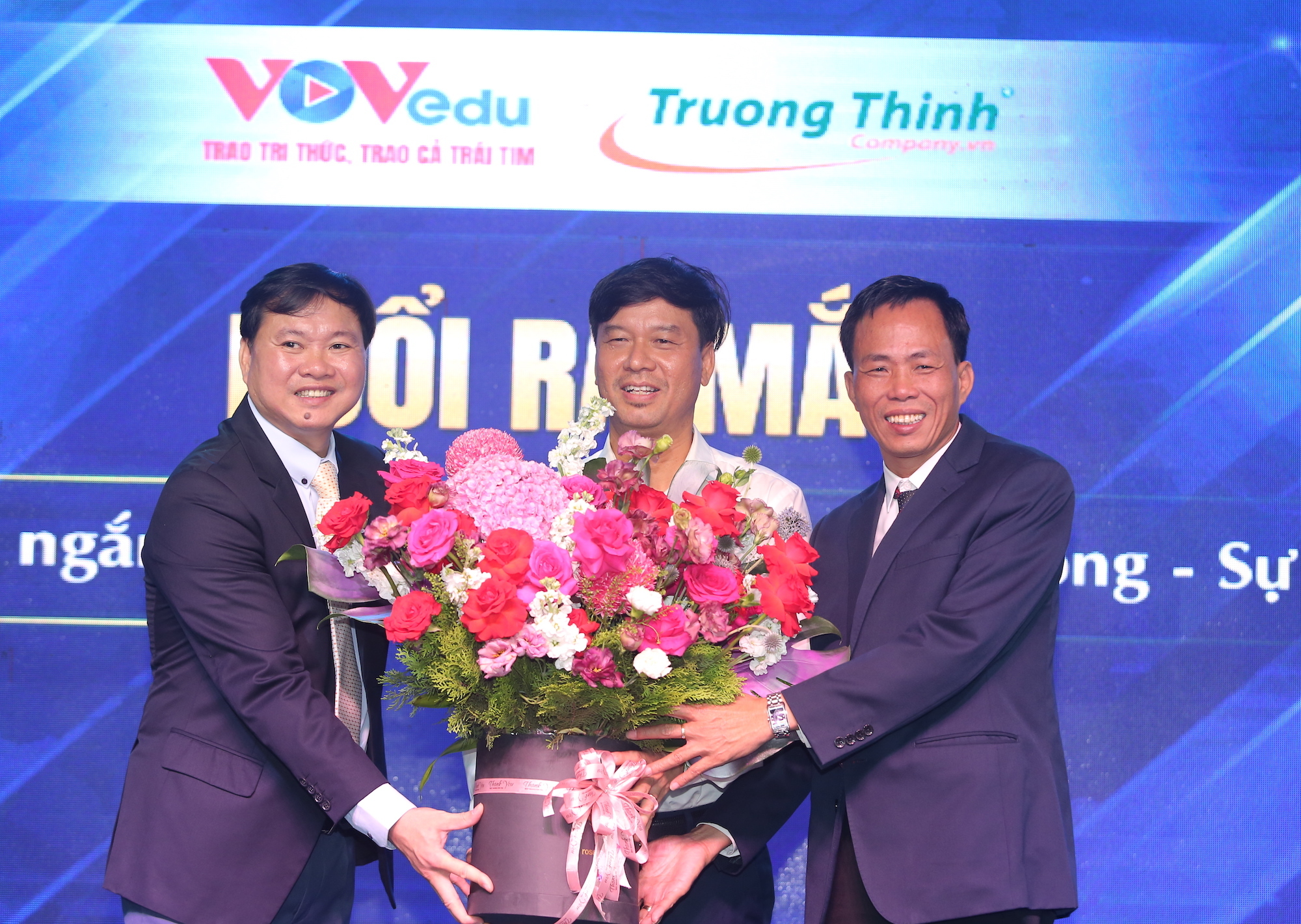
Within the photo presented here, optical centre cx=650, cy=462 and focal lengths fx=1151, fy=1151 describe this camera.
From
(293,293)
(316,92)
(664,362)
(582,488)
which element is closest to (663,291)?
(664,362)

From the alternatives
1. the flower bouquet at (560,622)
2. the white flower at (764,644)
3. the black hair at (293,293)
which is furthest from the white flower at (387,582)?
the black hair at (293,293)

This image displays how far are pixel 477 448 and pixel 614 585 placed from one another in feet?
1.47

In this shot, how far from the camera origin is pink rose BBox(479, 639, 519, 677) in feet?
5.20

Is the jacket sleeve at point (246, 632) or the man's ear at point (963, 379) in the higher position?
the man's ear at point (963, 379)

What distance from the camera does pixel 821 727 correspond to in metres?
1.91

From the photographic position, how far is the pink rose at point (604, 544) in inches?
63.6

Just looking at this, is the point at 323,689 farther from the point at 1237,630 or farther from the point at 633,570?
the point at 1237,630

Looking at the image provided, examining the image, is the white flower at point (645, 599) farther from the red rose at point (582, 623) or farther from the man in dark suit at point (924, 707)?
the man in dark suit at point (924, 707)

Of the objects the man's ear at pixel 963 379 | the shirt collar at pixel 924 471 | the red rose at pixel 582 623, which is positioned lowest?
the red rose at pixel 582 623

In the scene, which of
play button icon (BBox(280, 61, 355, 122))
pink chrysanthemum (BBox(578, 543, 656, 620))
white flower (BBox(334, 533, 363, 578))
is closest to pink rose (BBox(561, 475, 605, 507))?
pink chrysanthemum (BBox(578, 543, 656, 620))

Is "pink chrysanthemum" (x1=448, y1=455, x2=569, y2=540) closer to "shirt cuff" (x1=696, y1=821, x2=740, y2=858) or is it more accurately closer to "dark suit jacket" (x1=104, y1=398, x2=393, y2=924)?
"dark suit jacket" (x1=104, y1=398, x2=393, y2=924)

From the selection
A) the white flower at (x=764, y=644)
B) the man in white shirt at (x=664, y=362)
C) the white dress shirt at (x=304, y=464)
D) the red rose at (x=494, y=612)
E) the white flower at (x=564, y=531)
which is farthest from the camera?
the man in white shirt at (x=664, y=362)

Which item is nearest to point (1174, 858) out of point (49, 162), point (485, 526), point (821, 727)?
point (821, 727)

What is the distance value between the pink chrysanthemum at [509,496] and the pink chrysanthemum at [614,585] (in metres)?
0.11
